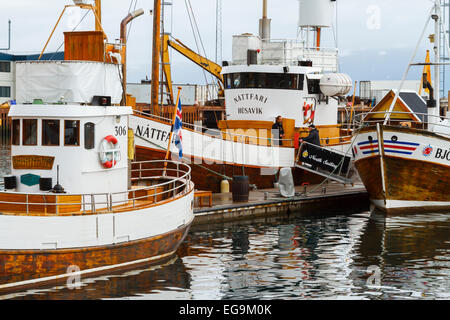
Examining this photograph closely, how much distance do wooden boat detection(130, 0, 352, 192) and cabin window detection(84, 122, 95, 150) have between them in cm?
773

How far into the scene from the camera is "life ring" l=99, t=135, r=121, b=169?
18.0m

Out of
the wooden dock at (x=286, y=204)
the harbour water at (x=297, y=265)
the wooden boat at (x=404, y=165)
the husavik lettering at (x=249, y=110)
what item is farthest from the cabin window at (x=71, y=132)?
the husavik lettering at (x=249, y=110)

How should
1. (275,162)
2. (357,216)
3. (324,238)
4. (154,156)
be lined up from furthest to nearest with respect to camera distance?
(275,162), (357,216), (154,156), (324,238)

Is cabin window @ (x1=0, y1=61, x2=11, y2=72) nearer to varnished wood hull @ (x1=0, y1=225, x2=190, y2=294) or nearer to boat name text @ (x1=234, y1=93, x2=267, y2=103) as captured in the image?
boat name text @ (x1=234, y1=93, x2=267, y2=103)

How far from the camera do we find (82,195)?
1642 cm

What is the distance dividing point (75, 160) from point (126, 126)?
2.26m

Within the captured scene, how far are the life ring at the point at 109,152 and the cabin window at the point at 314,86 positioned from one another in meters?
15.1

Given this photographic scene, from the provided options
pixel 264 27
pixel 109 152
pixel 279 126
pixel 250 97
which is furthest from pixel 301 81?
pixel 109 152

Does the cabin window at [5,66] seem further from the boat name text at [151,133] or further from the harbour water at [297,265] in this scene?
the harbour water at [297,265]

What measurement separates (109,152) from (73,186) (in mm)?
1324

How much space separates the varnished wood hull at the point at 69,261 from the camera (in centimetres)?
1514

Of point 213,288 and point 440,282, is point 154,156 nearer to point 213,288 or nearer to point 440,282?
point 213,288

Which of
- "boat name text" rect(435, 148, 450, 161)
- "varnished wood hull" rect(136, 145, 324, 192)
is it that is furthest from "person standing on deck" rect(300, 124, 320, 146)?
"boat name text" rect(435, 148, 450, 161)
